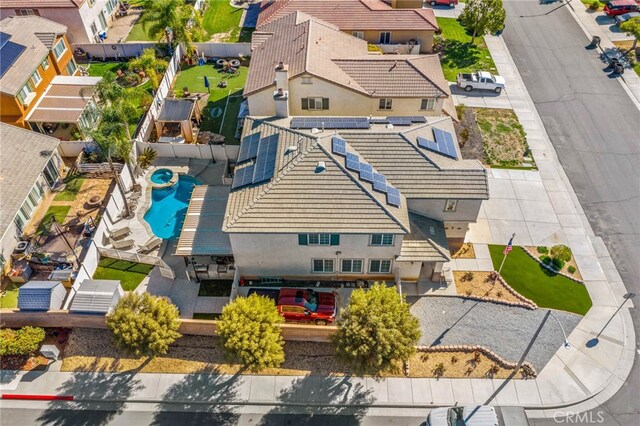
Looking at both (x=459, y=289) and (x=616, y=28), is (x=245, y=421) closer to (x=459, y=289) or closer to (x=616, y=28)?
(x=459, y=289)

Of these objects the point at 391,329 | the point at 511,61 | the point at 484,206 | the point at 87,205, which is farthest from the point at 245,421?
the point at 511,61

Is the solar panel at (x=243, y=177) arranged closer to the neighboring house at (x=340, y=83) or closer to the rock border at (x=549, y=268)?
the neighboring house at (x=340, y=83)

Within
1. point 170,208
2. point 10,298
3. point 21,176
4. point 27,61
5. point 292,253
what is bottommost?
point 10,298

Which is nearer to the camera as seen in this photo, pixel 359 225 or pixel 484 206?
pixel 359 225

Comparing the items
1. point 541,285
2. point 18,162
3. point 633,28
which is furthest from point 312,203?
point 633,28

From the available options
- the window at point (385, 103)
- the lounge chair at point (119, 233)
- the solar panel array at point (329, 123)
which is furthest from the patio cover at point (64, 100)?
the window at point (385, 103)

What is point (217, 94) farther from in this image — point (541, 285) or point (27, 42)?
point (541, 285)
